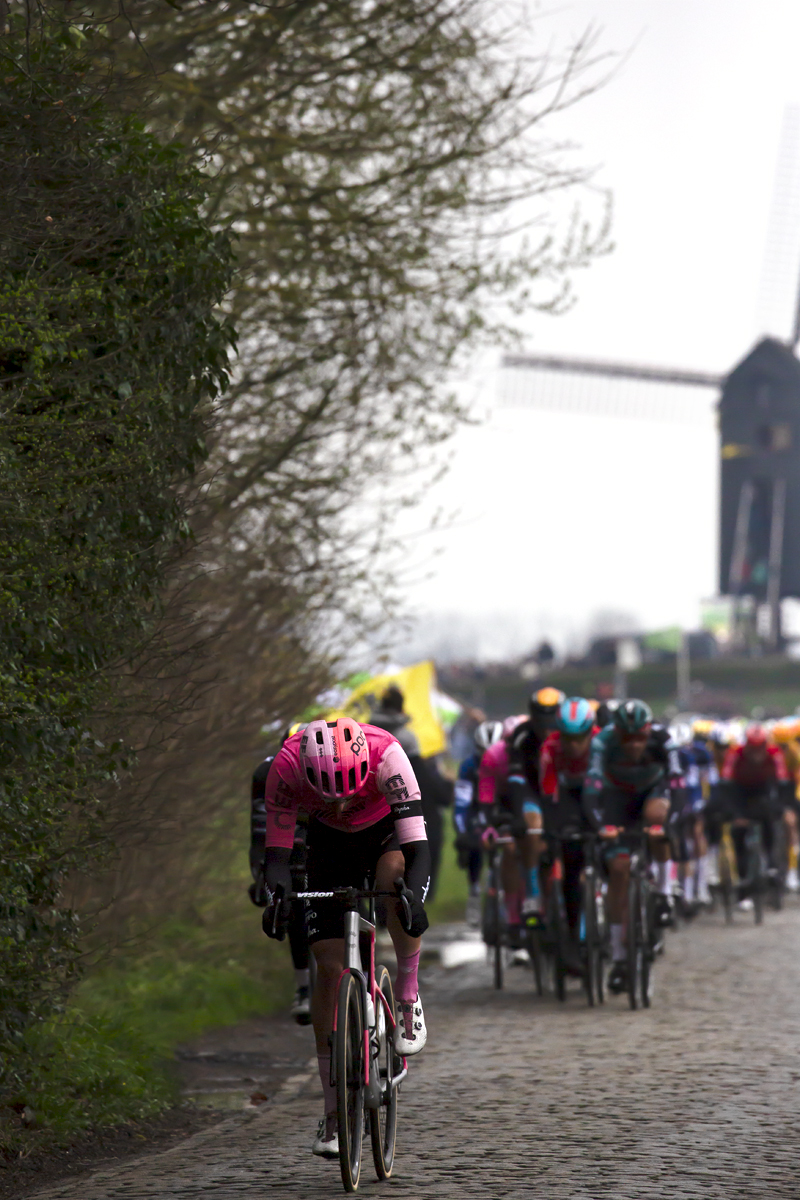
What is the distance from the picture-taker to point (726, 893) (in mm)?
20359

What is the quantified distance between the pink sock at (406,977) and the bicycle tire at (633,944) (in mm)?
5116

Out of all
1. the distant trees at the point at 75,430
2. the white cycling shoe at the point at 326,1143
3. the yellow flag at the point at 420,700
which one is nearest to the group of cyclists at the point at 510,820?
the white cycling shoe at the point at 326,1143

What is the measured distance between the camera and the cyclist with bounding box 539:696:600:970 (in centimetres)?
1280

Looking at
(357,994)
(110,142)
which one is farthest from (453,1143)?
(110,142)

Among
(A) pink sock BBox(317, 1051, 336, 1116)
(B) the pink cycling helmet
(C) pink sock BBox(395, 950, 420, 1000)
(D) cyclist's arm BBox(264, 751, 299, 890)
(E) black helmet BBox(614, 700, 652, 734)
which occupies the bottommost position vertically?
(A) pink sock BBox(317, 1051, 336, 1116)

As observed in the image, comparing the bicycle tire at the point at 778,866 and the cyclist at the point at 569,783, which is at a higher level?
the cyclist at the point at 569,783

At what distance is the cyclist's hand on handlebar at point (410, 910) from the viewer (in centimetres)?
684

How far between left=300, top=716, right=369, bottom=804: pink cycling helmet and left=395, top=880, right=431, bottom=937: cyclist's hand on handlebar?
0.41m

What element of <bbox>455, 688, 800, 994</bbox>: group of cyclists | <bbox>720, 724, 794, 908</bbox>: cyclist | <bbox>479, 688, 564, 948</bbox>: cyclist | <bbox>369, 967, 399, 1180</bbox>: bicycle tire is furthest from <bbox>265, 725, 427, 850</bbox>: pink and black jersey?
<bbox>720, 724, 794, 908</bbox>: cyclist

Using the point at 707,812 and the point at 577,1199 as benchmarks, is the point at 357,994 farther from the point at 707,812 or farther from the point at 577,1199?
the point at 707,812

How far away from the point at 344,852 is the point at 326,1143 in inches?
45.0

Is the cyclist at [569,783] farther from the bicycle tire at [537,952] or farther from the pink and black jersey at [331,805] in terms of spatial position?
the pink and black jersey at [331,805]

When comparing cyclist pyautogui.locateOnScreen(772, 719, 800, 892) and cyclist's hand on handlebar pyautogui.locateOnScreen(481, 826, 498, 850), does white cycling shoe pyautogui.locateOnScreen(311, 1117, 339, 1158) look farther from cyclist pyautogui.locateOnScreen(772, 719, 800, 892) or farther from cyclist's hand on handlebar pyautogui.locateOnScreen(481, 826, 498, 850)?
cyclist pyautogui.locateOnScreen(772, 719, 800, 892)

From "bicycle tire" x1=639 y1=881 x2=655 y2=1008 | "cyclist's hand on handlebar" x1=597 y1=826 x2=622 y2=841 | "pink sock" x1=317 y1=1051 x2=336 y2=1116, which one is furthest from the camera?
"bicycle tire" x1=639 y1=881 x2=655 y2=1008
